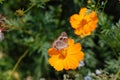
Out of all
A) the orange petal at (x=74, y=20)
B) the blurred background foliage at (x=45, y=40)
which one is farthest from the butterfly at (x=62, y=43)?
the blurred background foliage at (x=45, y=40)

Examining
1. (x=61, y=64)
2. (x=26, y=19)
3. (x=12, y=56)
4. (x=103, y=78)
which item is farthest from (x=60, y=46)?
(x=12, y=56)

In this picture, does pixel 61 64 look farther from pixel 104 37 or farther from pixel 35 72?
pixel 35 72

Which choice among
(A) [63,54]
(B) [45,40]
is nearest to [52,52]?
(A) [63,54]

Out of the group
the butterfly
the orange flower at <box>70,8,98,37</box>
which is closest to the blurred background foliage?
the orange flower at <box>70,8,98,37</box>

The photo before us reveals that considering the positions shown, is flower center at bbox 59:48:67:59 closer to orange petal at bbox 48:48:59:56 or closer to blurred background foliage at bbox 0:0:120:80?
orange petal at bbox 48:48:59:56

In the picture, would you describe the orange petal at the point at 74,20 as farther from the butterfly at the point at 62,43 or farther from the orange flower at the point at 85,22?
the butterfly at the point at 62,43

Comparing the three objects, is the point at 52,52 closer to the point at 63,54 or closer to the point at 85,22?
the point at 63,54
